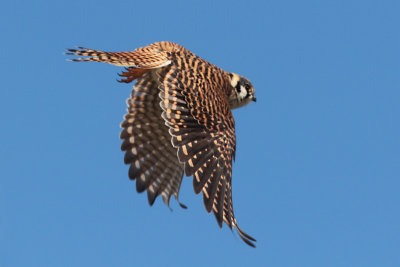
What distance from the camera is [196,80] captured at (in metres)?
11.1

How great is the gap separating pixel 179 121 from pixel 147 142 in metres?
1.67

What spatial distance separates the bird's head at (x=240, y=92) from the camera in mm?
12500

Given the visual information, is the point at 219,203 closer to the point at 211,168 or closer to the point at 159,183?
the point at 211,168

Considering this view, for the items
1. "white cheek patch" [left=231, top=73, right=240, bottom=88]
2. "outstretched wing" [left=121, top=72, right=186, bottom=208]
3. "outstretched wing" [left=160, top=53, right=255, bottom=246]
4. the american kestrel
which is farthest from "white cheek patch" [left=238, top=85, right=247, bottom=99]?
"outstretched wing" [left=121, top=72, right=186, bottom=208]

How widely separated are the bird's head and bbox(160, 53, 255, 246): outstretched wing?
1040 millimetres

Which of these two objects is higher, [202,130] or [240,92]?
[240,92]

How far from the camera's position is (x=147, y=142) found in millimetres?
12008

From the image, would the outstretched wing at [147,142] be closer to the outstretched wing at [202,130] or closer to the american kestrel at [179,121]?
the american kestrel at [179,121]

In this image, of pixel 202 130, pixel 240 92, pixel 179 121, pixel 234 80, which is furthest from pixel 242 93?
pixel 179 121

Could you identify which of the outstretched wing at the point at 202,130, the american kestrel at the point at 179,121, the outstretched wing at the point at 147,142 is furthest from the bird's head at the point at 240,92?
the outstretched wing at the point at 147,142

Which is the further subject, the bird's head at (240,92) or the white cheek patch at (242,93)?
the white cheek patch at (242,93)

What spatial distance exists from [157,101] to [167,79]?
100 centimetres

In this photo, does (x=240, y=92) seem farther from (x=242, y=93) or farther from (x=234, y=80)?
(x=234, y=80)

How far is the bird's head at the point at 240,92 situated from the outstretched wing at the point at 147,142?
133cm
